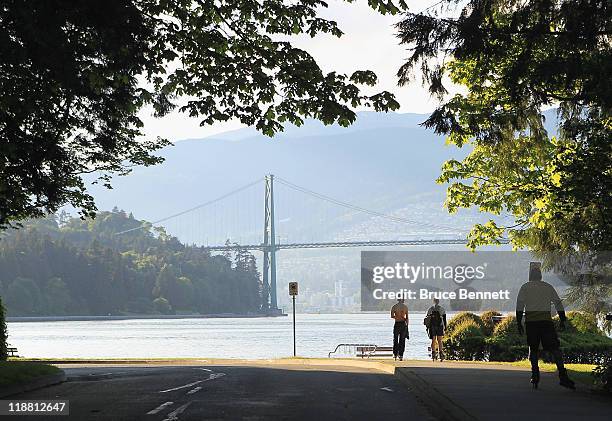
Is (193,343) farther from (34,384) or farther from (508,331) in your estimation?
(34,384)

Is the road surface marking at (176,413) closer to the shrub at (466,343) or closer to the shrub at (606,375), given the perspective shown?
the shrub at (606,375)

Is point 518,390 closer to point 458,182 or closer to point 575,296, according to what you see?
point 575,296

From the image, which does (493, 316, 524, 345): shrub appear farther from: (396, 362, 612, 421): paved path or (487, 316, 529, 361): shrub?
(396, 362, 612, 421): paved path

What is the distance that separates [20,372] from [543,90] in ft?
37.8

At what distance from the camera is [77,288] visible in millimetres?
198250

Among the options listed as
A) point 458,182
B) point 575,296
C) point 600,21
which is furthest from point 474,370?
point 600,21

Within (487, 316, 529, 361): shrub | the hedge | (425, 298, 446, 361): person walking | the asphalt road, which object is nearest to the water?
the hedge

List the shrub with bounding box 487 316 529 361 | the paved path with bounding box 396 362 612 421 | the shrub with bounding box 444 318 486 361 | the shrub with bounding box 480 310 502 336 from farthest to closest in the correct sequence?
the shrub with bounding box 480 310 502 336, the shrub with bounding box 444 318 486 361, the shrub with bounding box 487 316 529 361, the paved path with bounding box 396 362 612 421

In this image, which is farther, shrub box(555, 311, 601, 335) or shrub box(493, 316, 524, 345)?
shrub box(493, 316, 524, 345)

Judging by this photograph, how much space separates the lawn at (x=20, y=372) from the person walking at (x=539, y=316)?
369 inches

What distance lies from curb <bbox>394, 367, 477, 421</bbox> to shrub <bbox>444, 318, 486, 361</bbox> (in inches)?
442

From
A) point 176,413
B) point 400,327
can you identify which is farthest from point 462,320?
point 176,413

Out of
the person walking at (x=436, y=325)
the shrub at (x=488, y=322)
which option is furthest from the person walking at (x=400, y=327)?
the shrub at (x=488, y=322)

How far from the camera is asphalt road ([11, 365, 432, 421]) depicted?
14359 mm
